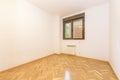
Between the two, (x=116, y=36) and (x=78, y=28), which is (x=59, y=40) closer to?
(x=78, y=28)

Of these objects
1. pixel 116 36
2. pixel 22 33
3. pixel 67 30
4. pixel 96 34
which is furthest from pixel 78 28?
pixel 22 33

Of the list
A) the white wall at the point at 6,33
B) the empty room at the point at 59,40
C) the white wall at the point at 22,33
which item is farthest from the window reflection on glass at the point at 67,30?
the white wall at the point at 6,33

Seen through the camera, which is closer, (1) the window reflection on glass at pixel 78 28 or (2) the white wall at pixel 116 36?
(2) the white wall at pixel 116 36

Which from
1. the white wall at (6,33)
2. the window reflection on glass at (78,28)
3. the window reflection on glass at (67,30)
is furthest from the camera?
the window reflection on glass at (67,30)

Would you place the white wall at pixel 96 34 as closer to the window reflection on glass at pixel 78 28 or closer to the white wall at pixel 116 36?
the window reflection on glass at pixel 78 28

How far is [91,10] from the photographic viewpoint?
12.9 ft

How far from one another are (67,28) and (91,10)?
184 cm

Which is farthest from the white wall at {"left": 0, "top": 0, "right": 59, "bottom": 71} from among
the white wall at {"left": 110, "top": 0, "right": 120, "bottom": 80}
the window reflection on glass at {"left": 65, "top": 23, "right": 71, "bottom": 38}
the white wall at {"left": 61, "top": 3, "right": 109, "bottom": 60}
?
the white wall at {"left": 110, "top": 0, "right": 120, "bottom": 80}

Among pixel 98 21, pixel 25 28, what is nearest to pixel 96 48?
pixel 98 21

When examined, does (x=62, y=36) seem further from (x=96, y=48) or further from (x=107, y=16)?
(x=107, y=16)

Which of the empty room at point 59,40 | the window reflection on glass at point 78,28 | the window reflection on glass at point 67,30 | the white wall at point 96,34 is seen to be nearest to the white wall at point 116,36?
the empty room at point 59,40

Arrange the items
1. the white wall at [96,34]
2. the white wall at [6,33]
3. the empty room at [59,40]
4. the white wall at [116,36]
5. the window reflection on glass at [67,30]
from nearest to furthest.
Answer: the white wall at [116,36] → the empty room at [59,40] → the white wall at [6,33] → the white wall at [96,34] → the window reflection on glass at [67,30]

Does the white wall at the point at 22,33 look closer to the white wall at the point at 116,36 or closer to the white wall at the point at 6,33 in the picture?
the white wall at the point at 6,33

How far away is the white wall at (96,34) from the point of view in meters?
3.47
